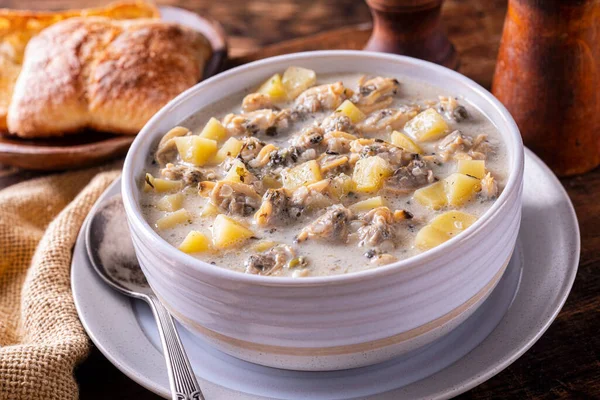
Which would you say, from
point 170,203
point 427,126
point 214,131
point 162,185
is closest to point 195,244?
point 170,203

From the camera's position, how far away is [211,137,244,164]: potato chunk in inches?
94.0

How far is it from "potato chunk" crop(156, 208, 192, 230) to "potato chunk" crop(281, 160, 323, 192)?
11.7 inches

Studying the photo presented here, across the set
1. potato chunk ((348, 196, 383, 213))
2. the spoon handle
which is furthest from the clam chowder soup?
the spoon handle

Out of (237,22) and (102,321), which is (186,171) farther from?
(237,22)

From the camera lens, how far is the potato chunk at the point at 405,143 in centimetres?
230

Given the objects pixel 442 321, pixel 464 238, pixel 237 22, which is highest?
pixel 464 238

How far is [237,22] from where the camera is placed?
4457 millimetres

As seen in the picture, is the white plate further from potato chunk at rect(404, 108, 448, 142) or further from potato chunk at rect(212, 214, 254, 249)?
potato chunk at rect(404, 108, 448, 142)

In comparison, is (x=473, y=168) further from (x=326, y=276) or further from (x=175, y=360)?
(x=175, y=360)

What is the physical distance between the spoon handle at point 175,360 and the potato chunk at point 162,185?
32 cm

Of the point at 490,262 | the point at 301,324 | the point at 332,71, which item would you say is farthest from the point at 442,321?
the point at 332,71

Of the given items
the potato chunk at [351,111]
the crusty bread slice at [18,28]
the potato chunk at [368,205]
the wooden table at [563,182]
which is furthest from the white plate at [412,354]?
the crusty bread slice at [18,28]

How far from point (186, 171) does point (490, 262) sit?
3.06 ft

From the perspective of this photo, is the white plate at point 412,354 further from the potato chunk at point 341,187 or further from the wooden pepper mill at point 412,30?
the wooden pepper mill at point 412,30
